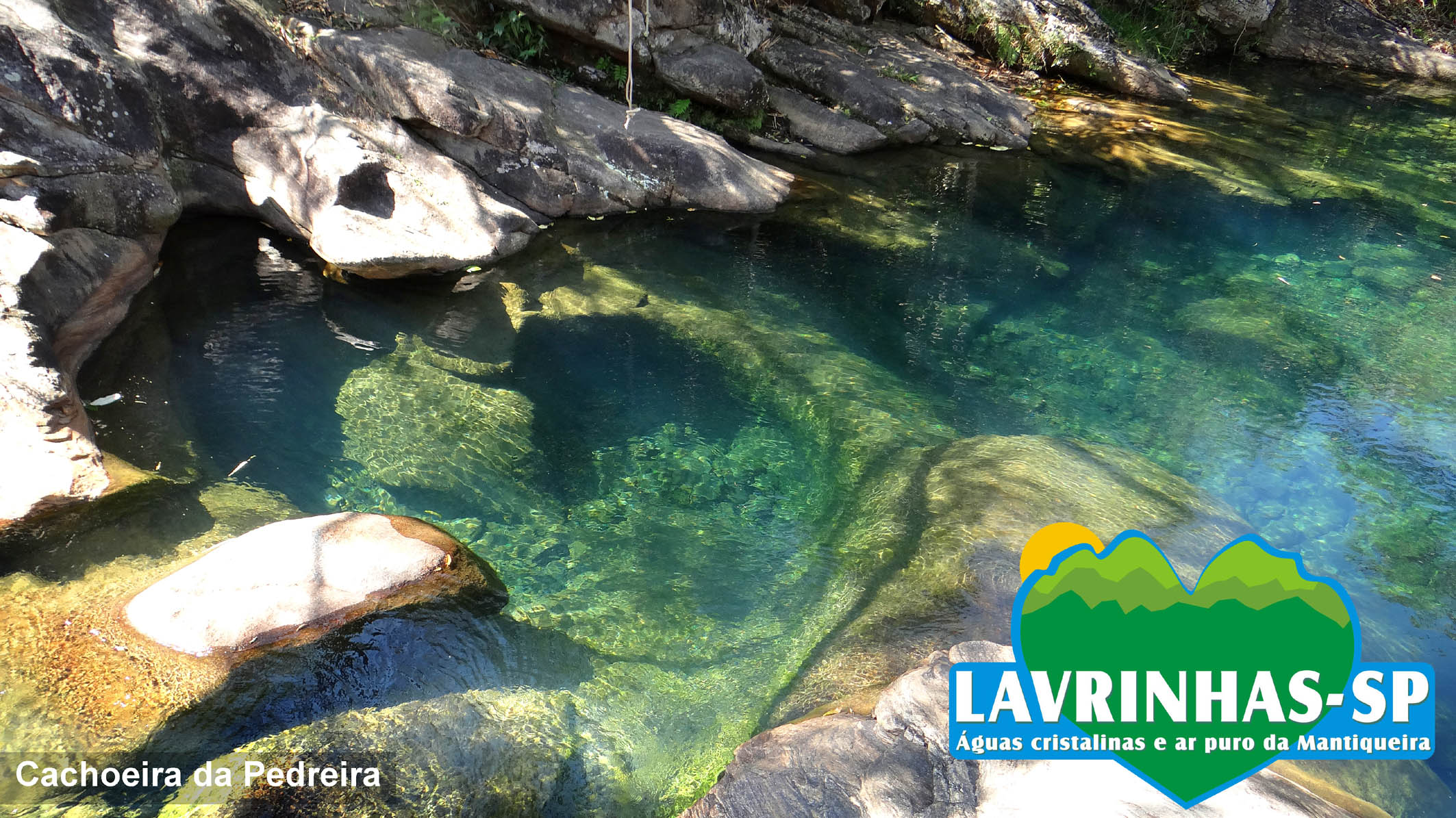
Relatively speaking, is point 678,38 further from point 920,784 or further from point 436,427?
point 920,784

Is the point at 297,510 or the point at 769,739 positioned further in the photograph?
the point at 297,510

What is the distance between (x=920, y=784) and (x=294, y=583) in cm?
290

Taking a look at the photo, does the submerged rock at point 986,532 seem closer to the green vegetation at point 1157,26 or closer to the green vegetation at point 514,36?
the green vegetation at point 514,36

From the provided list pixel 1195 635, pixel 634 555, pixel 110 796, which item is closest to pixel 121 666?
pixel 110 796

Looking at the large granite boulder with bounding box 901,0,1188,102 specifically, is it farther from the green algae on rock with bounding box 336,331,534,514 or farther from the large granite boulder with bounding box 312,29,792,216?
the green algae on rock with bounding box 336,331,534,514

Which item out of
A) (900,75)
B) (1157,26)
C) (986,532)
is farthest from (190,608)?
(1157,26)

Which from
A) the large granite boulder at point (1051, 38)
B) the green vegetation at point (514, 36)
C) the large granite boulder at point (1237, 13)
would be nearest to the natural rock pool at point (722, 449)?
the green vegetation at point (514, 36)

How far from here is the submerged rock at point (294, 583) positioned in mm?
3777

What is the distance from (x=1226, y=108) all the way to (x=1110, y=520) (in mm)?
11788

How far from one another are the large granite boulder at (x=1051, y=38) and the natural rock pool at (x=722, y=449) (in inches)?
188

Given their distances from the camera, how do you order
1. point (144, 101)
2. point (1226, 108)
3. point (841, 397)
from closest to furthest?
point (841, 397), point (144, 101), point (1226, 108)

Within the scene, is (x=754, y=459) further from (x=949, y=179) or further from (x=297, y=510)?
(x=949, y=179)

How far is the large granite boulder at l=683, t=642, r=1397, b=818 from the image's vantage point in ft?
9.18

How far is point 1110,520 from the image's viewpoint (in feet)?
15.6
